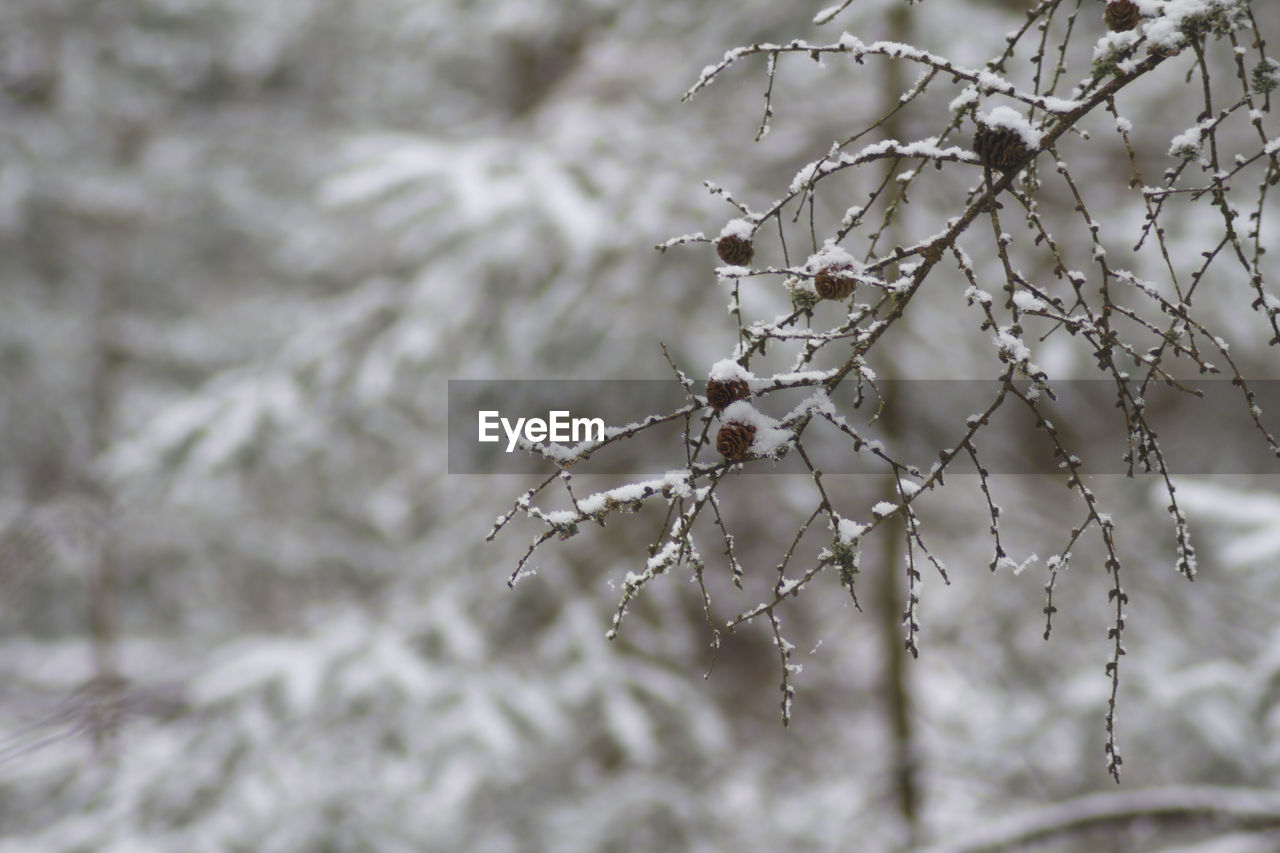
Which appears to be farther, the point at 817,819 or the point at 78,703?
the point at 817,819

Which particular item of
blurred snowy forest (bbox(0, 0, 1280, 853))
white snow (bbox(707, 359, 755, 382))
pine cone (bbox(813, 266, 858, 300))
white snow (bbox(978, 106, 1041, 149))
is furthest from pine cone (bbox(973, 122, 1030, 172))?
blurred snowy forest (bbox(0, 0, 1280, 853))

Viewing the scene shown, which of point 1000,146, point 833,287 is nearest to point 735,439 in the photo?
point 833,287

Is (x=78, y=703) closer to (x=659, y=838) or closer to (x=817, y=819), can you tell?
(x=659, y=838)

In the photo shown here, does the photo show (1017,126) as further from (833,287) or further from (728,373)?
(728,373)

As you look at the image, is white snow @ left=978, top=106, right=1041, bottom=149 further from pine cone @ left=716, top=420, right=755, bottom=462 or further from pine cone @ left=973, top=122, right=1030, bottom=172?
pine cone @ left=716, top=420, right=755, bottom=462

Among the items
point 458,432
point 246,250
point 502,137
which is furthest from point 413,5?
point 246,250
